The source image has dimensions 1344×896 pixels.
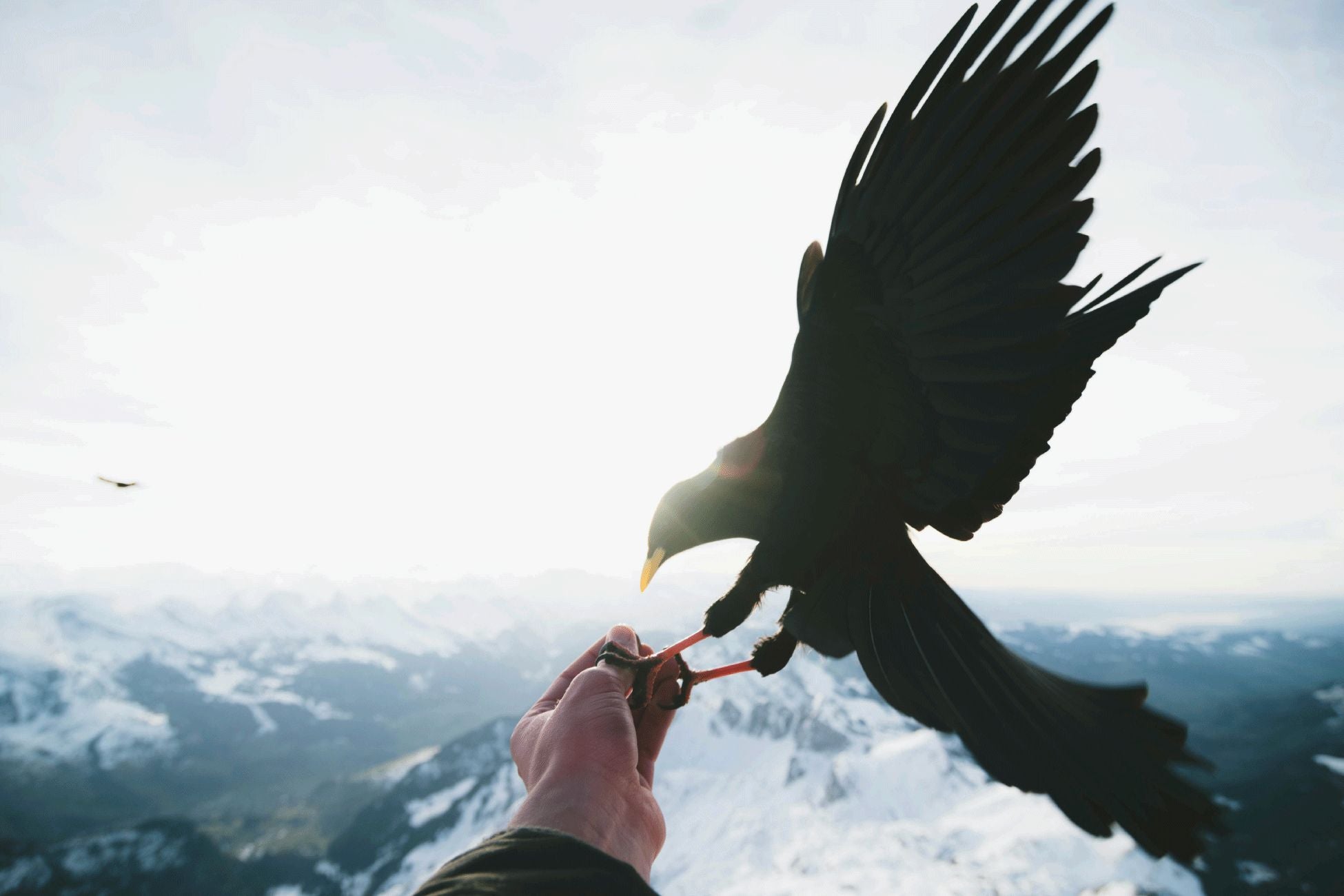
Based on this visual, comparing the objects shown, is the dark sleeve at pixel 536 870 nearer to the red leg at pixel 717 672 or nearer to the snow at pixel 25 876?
the red leg at pixel 717 672

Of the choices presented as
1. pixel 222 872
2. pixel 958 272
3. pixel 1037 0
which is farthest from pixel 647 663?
pixel 222 872

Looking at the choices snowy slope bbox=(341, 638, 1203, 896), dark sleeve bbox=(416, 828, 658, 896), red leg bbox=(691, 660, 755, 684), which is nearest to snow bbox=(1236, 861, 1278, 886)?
snowy slope bbox=(341, 638, 1203, 896)

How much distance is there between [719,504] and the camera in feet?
13.6

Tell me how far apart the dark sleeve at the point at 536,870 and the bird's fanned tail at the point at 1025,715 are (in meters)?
1.66

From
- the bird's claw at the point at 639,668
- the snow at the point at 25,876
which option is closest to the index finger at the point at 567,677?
the bird's claw at the point at 639,668

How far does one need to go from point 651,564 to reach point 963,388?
2498mm

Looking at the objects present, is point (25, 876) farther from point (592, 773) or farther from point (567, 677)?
point (592, 773)

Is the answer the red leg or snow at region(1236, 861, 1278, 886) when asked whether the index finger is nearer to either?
the red leg

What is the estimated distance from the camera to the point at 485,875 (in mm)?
2037

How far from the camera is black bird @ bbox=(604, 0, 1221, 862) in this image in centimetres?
271

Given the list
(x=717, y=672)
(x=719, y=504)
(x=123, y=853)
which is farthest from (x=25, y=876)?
(x=719, y=504)

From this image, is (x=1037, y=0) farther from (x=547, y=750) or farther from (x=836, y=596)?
(x=547, y=750)

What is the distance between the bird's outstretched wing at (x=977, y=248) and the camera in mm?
2682

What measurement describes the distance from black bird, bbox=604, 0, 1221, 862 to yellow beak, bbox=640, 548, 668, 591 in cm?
110
